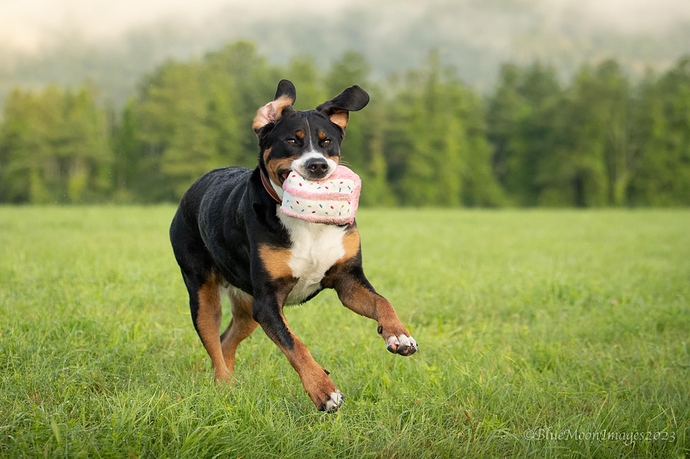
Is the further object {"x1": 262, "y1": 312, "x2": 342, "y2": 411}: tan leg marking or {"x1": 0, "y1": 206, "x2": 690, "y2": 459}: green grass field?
{"x1": 262, "y1": 312, "x2": 342, "y2": 411}: tan leg marking

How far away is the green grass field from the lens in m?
3.67

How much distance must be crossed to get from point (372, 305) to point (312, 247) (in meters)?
0.52

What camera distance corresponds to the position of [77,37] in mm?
174125

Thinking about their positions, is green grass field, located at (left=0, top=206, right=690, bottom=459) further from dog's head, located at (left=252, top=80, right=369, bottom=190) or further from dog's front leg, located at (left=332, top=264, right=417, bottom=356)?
dog's head, located at (left=252, top=80, right=369, bottom=190)

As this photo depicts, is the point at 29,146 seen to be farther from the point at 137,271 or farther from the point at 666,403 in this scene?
the point at 666,403

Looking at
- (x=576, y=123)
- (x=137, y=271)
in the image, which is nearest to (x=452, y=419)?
(x=137, y=271)

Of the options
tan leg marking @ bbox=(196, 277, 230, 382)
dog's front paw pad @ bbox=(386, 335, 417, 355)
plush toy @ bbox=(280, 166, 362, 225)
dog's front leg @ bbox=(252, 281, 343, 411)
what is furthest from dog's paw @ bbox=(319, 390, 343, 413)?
tan leg marking @ bbox=(196, 277, 230, 382)

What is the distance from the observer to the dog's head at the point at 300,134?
4495 millimetres

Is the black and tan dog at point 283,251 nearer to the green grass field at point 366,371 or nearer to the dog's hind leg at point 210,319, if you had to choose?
the dog's hind leg at point 210,319

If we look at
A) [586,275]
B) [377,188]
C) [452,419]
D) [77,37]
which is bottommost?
[377,188]

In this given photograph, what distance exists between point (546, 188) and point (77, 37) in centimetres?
14493

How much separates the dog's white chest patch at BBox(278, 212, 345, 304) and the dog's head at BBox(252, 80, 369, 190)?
315mm

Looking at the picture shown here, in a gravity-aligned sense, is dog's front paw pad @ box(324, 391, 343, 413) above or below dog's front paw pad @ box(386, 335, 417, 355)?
below

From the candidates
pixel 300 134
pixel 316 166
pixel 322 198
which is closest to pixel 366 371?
pixel 322 198
